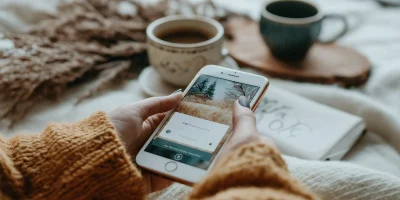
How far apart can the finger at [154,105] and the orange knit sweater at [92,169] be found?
60mm

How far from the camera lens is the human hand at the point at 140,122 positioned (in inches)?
18.7

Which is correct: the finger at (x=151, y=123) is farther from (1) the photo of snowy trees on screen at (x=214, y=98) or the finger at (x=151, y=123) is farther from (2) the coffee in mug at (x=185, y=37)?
(2) the coffee in mug at (x=185, y=37)

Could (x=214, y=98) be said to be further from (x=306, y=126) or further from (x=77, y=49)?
(x=77, y=49)

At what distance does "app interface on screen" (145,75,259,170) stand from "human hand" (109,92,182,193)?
0.05 feet

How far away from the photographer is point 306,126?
0.59 metres

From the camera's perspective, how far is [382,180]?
47cm

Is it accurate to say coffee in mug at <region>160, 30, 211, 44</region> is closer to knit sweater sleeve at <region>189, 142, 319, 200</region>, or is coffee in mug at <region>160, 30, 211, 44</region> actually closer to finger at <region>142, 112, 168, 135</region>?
finger at <region>142, 112, 168, 135</region>

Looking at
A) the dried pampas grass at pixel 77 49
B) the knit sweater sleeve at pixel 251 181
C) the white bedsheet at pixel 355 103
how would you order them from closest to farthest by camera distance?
the knit sweater sleeve at pixel 251 181
the white bedsheet at pixel 355 103
the dried pampas grass at pixel 77 49

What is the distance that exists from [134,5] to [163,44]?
21 centimetres

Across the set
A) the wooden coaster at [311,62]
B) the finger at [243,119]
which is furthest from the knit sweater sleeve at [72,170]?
the wooden coaster at [311,62]

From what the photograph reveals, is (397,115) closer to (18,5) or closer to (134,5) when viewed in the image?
(134,5)

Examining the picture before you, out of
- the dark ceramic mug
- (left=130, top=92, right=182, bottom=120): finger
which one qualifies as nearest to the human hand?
(left=130, top=92, right=182, bottom=120): finger

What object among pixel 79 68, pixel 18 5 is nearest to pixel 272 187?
pixel 79 68

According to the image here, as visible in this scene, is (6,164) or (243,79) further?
(243,79)
